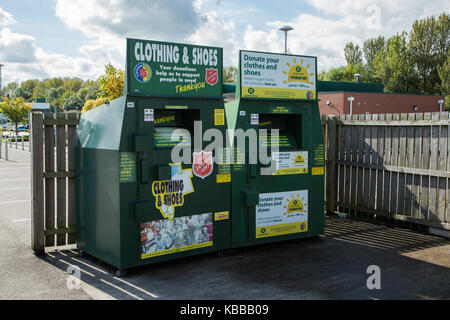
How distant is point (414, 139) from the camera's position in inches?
272

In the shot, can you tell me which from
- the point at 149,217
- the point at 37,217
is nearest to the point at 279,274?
the point at 149,217

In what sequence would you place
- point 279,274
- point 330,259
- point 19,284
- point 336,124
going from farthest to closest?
point 336,124 < point 330,259 < point 279,274 < point 19,284

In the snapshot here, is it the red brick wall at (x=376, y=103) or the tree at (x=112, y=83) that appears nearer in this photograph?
the tree at (x=112, y=83)

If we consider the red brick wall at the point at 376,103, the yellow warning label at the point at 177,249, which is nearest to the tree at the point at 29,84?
the red brick wall at the point at 376,103

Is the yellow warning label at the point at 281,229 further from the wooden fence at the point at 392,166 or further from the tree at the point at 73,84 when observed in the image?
the tree at the point at 73,84

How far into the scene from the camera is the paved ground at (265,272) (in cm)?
427

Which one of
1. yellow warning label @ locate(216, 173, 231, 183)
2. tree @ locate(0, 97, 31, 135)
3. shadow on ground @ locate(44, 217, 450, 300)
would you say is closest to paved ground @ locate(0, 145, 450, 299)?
shadow on ground @ locate(44, 217, 450, 300)

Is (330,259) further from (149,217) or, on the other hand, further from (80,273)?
(80,273)

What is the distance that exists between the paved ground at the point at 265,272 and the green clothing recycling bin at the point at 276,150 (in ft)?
1.19

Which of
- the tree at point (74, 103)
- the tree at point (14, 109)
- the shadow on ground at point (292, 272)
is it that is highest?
the tree at point (74, 103)

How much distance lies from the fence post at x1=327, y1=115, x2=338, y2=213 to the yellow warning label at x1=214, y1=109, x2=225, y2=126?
3.52m

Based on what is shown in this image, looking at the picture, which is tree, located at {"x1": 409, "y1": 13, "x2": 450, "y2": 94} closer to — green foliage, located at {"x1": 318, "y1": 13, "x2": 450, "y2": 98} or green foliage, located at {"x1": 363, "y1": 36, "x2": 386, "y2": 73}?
green foliage, located at {"x1": 318, "y1": 13, "x2": 450, "y2": 98}
